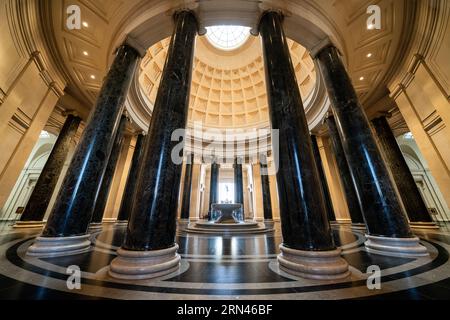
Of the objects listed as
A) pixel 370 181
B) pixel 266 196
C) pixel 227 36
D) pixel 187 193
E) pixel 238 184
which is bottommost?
pixel 370 181

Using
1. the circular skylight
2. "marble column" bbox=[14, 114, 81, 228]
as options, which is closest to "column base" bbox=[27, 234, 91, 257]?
"marble column" bbox=[14, 114, 81, 228]

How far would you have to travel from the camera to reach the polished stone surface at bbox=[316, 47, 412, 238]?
349cm

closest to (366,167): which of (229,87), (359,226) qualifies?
(359,226)

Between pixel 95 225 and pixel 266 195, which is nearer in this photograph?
pixel 95 225

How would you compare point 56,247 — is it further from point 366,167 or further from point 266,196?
point 266,196

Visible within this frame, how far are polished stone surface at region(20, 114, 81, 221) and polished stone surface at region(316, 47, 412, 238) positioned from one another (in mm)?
11560

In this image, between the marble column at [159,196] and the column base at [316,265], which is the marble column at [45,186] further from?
the column base at [316,265]

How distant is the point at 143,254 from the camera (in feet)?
7.32

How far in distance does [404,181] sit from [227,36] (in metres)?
17.5

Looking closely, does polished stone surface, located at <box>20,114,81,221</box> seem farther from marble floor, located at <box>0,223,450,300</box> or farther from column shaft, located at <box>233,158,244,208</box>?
column shaft, located at <box>233,158,244,208</box>

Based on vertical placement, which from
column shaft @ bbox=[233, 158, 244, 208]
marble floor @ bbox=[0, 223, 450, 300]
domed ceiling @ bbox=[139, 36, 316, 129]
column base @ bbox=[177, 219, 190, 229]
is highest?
domed ceiling @ bbox=[139, 36, 316, 129]

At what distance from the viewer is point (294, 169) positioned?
274 cm
